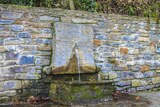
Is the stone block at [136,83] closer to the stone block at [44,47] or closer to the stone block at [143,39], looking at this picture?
the stone block at [143,39]

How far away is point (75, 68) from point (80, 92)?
656 mm

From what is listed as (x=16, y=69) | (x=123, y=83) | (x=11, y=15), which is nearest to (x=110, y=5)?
(x=123, y=83)

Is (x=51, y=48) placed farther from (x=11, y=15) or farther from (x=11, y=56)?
(x=11, y=15)

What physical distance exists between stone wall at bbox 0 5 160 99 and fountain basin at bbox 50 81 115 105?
39cm

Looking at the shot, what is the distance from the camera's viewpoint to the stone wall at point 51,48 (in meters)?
6.09

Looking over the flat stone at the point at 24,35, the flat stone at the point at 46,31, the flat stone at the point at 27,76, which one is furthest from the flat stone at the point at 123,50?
the flat stone at the point at 24,35

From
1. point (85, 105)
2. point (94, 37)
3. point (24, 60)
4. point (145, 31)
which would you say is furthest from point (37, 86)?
point (145, 31)

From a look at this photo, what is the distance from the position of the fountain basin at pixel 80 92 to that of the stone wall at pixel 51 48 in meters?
0.39

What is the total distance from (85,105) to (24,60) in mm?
1381

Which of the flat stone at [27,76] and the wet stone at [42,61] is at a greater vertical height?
the wet stone at [42,61]

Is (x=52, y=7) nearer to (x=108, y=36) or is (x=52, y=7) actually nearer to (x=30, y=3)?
(x=30, y=3)

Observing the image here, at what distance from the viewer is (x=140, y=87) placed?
303 inches

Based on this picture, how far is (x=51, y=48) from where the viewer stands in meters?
6.50

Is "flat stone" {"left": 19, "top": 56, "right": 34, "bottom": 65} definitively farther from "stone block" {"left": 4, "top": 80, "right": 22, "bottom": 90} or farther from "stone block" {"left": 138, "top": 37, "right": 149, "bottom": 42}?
"stone block" {"left": 138, "top": 37, "right": 149, "bottom": 42}
